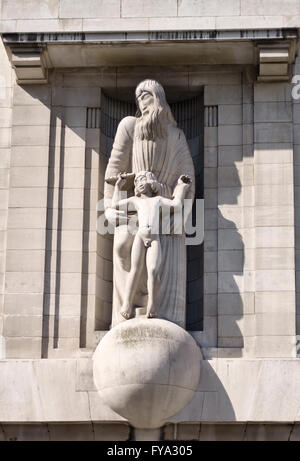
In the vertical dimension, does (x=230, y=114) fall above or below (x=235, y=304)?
above

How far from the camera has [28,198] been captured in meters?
25.5

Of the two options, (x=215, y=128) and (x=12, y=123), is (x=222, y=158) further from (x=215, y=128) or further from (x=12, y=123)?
(x=12, y=123)

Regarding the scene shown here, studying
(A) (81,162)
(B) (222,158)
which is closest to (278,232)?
(B) (222,158)

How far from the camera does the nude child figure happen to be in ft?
80.3

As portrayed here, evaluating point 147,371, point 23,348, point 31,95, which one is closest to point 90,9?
point 31,95

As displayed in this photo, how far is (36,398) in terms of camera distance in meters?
24.3

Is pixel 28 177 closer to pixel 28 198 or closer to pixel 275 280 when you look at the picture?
pixel 28 198

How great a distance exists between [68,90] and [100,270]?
3.00 metres

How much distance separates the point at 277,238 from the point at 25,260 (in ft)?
12.8

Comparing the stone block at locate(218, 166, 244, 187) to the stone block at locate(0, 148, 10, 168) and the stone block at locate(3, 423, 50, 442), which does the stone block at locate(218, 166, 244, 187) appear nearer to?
the stone block at locate(0, 148, 10, 168)

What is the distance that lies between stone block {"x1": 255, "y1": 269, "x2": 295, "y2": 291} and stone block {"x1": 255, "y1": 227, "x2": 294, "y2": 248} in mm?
411

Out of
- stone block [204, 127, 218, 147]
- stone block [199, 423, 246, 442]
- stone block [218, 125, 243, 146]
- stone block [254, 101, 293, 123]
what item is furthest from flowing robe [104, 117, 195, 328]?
stone block [199, 423, 246, 442]

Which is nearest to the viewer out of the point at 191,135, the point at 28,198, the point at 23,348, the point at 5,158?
the point at 23,348
